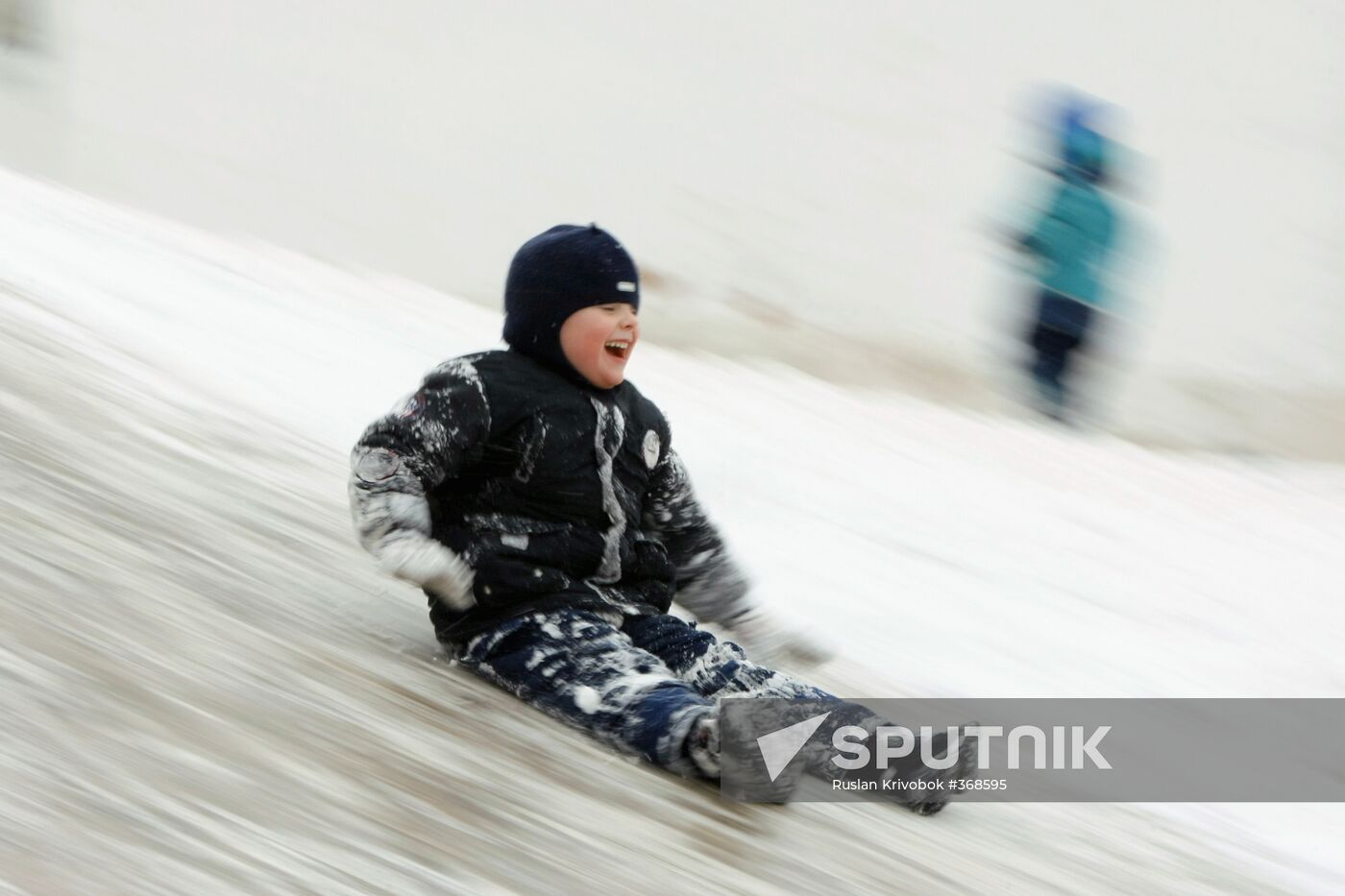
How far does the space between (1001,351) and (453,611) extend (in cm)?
462

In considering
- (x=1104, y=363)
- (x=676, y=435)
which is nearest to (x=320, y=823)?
(x=676, y=435)

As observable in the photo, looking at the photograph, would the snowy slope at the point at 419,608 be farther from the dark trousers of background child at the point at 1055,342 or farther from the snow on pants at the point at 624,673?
the dark trousers of background child at the point at 1055,342

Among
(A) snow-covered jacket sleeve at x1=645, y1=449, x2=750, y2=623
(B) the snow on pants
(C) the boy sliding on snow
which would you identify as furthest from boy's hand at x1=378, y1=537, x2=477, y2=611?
(A) snow-covered jacket sleeve at x1=645, y1=449, x2=750, y2=623

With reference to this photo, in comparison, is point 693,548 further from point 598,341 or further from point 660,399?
point 660,399

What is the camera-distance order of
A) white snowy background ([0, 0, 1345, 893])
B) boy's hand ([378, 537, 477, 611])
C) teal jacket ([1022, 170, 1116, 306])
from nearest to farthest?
white snowy background ([0, 0, 1345, 893]) → boy's hand ([378, 537, 477, 611]) → teal jacket ([1022, 170, 1116, 306])

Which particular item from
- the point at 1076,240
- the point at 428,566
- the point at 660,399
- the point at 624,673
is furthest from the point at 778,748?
the point at 1076,240

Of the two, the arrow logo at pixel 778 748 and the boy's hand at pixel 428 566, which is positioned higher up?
the boy's hand at pixel 428 566

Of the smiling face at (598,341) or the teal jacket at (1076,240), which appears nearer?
the smiling face at (598,341)

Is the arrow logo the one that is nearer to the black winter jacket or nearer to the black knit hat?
the black winter jacket

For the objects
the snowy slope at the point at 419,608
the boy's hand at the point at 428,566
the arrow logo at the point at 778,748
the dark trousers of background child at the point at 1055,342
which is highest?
the dark trousers of background child at the point at 1055,342

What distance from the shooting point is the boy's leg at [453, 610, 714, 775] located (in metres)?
2.30

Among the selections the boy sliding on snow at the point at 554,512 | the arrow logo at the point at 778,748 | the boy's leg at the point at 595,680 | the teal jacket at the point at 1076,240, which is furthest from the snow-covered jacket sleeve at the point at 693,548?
the teal jacket at the point at 1076,240

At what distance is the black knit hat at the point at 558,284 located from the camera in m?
2.61

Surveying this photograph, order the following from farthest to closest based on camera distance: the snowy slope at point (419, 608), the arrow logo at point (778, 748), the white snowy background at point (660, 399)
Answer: the arrow logo at point (778, 748) → the white snowy background at point (660, 399) → the snowy slope at point (419, 608)
